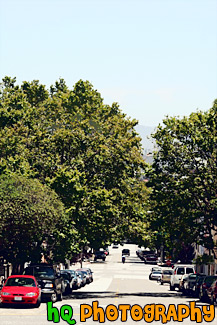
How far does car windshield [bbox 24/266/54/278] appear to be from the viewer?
3834 centimetres

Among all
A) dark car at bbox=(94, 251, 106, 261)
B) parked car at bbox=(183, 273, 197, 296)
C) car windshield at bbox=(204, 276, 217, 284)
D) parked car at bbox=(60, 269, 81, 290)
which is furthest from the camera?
dark car at bbox=(94, 251, 106, 261)

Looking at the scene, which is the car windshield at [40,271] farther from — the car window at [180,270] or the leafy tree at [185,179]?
the car window at [180,270]

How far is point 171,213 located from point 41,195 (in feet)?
35.0

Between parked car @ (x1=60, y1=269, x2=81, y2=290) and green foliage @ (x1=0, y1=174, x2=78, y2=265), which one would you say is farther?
parked car @ (x1=60, y1=269, x2=81, y2=290)

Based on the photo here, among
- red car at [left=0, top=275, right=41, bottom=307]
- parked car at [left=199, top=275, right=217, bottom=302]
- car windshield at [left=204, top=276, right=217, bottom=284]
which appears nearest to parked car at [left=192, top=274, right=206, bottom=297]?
car windshield at [left=204, top=276, right=217, bottom=284]

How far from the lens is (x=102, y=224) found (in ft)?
146

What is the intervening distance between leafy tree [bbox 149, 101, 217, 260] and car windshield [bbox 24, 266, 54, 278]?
10394mm

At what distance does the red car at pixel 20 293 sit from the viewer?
3123 centimetres

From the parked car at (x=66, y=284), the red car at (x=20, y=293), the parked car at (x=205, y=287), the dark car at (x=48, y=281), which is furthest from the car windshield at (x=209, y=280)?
the red car at (x=20, y=293)

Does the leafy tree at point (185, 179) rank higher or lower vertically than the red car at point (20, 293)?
higher

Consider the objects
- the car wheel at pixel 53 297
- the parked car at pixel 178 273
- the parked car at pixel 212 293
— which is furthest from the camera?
the parked car at pixel 178 273

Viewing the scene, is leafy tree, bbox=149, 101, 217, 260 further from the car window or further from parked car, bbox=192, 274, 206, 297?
the car window

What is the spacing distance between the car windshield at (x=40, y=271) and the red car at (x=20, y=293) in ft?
18.1

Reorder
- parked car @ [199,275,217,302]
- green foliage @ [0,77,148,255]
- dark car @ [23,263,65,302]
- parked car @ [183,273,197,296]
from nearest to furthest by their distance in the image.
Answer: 1. dark car @ [23,263,65,302]
2. parked car @ [199,275,217,302]
3. green foliage @ [0,77,148,255]
4. parked car @ [183,273,197,296]
